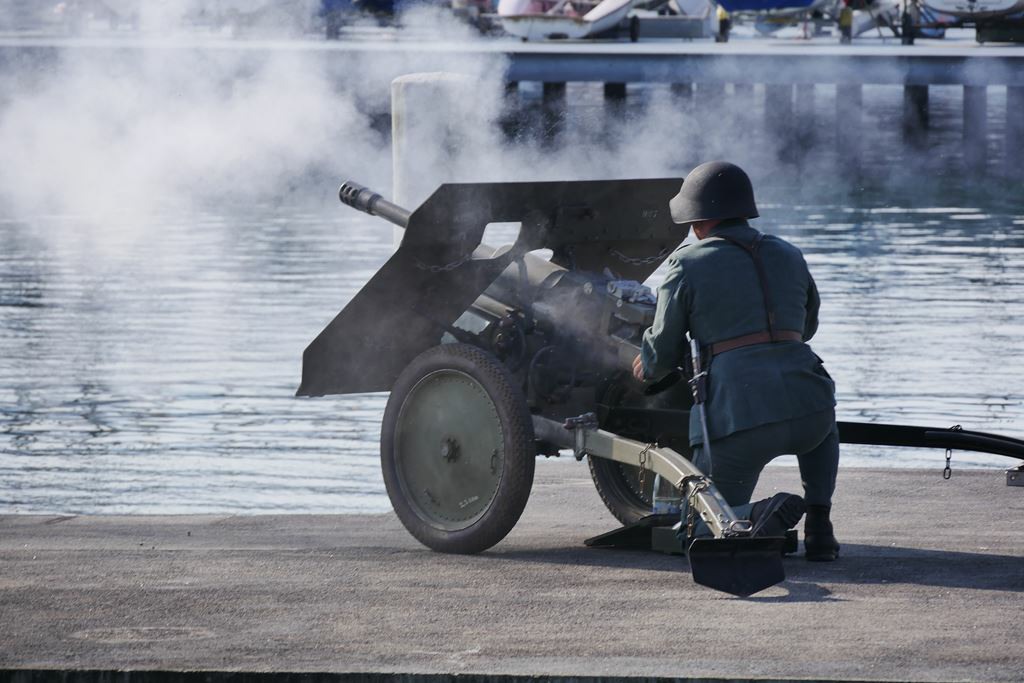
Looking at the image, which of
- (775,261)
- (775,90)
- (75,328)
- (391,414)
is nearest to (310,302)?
(75,328)

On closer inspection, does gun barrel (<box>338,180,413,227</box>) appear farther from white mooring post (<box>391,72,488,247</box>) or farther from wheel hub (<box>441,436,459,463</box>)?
white mooring post (<box>391,72,488,247</box>)

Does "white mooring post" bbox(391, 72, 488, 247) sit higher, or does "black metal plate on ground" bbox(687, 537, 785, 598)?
"white mooring post" bbox(391, 72, 488, 247)

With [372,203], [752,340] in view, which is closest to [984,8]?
[372,203]

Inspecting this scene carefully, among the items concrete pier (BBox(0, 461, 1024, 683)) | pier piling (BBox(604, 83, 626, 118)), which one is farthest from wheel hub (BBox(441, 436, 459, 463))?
pier piling (BBox(604, 83, 626, 118))

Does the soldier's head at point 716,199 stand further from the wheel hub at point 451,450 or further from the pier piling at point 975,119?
the pier piling at point 975,119

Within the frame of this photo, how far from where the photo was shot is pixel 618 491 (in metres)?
8.31

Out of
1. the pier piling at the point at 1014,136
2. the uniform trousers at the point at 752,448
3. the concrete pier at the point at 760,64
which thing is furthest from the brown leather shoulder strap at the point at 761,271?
the pier piling at the point at 1014,136

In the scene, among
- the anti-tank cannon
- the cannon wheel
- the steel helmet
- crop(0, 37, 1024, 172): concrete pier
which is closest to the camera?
the steel helmet

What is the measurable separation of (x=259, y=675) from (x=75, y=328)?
40.7 ft

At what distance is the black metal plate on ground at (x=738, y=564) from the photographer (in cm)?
623

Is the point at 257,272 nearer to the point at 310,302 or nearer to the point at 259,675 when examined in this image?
the point at 310,302

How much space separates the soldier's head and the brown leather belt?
1.44 ft

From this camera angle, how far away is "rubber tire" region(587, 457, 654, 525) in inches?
324

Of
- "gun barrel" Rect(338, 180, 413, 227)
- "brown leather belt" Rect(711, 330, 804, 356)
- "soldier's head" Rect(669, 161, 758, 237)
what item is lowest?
"brown leather belt" Rect(711, 330, 804, 356)
